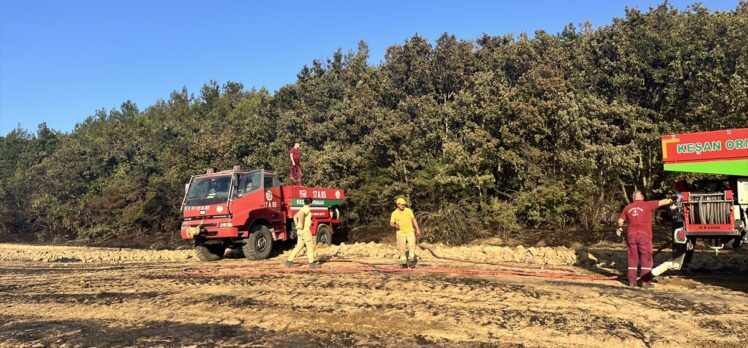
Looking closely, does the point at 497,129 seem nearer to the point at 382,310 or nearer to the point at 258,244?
the point at 258,244

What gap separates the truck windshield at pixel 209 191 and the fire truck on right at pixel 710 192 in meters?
10.3

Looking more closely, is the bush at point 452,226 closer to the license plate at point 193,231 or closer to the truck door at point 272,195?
the truck door at point 272,195

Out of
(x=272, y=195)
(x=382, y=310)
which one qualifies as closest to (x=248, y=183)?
(x=272, y=195)

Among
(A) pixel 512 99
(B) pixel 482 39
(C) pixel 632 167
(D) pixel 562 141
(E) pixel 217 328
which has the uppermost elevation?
(B) pixel 482 39

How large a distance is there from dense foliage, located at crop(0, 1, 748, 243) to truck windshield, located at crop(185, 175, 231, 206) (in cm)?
754

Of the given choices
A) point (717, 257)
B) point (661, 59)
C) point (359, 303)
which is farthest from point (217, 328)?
point (661, 59)

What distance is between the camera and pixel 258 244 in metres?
13.9

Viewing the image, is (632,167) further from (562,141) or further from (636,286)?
(636,286)

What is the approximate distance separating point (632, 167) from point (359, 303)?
42.5 feet

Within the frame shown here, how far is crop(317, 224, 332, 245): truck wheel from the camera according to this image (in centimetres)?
1639

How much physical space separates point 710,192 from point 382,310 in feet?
19.3

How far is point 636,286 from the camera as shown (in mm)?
8219

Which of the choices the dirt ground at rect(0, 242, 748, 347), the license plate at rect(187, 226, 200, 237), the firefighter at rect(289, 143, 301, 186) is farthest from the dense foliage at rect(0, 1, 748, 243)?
the license plate at rect(187, 226, 200, 237)

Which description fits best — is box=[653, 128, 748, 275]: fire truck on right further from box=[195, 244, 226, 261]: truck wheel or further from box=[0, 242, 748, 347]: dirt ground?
box=[195, 244, 226, 261]: truck wheel
